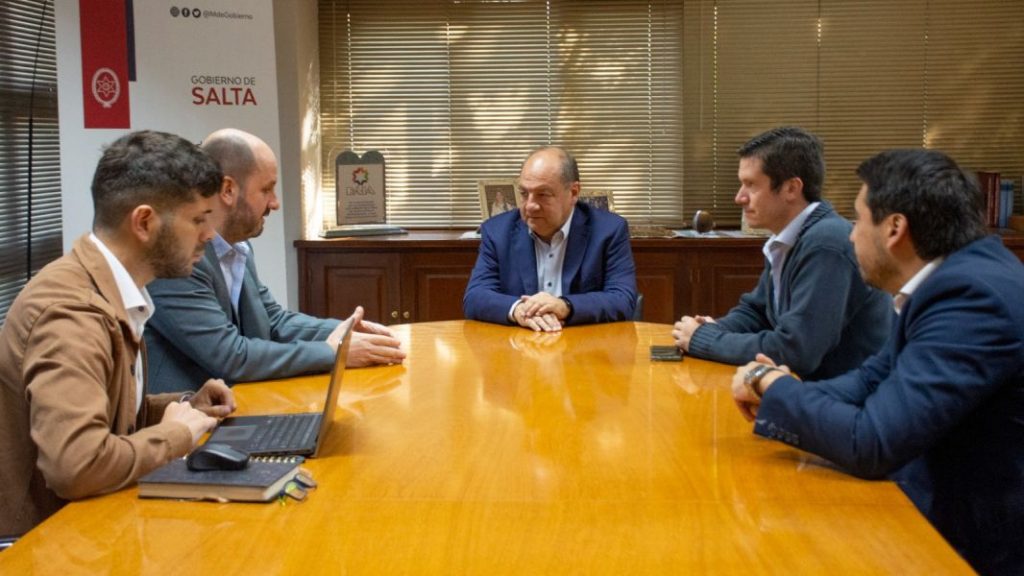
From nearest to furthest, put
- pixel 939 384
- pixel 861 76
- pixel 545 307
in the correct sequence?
pixel 939 384 → pixel 545 307 → pixel 861 76

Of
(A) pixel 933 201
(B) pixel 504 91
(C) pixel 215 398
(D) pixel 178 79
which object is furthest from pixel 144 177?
(B) pixel 504 91

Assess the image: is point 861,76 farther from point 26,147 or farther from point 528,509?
point 528,509

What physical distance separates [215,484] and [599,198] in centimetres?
401

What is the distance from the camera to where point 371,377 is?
2861mm

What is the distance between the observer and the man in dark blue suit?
6.31 ft

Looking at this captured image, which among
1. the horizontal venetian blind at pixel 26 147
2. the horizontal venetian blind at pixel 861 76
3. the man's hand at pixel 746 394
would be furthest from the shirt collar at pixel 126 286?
the horizontal venetian blind at pixel 861 76

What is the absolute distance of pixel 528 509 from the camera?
1798 millimetres

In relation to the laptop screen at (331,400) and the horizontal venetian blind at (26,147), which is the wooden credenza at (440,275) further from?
the laptop screen at (331,400)

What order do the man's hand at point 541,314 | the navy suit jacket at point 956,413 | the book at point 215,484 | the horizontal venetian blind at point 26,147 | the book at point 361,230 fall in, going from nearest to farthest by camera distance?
the book at point 215,484
the navy suit jacket at point 956,413
the man's hand at point 541,314
the horizontal venetian blind at point 26,147
the book at point 361,230

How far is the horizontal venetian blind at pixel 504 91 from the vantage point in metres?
5.74

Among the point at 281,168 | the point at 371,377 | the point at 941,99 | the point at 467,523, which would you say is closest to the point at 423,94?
the point at 281,168

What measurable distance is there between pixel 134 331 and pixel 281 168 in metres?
3.27

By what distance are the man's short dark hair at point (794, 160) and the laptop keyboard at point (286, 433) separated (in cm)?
155

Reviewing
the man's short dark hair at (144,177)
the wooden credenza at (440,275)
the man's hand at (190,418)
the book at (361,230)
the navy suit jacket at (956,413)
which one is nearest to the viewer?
the navy suit jacket at (956,413)
